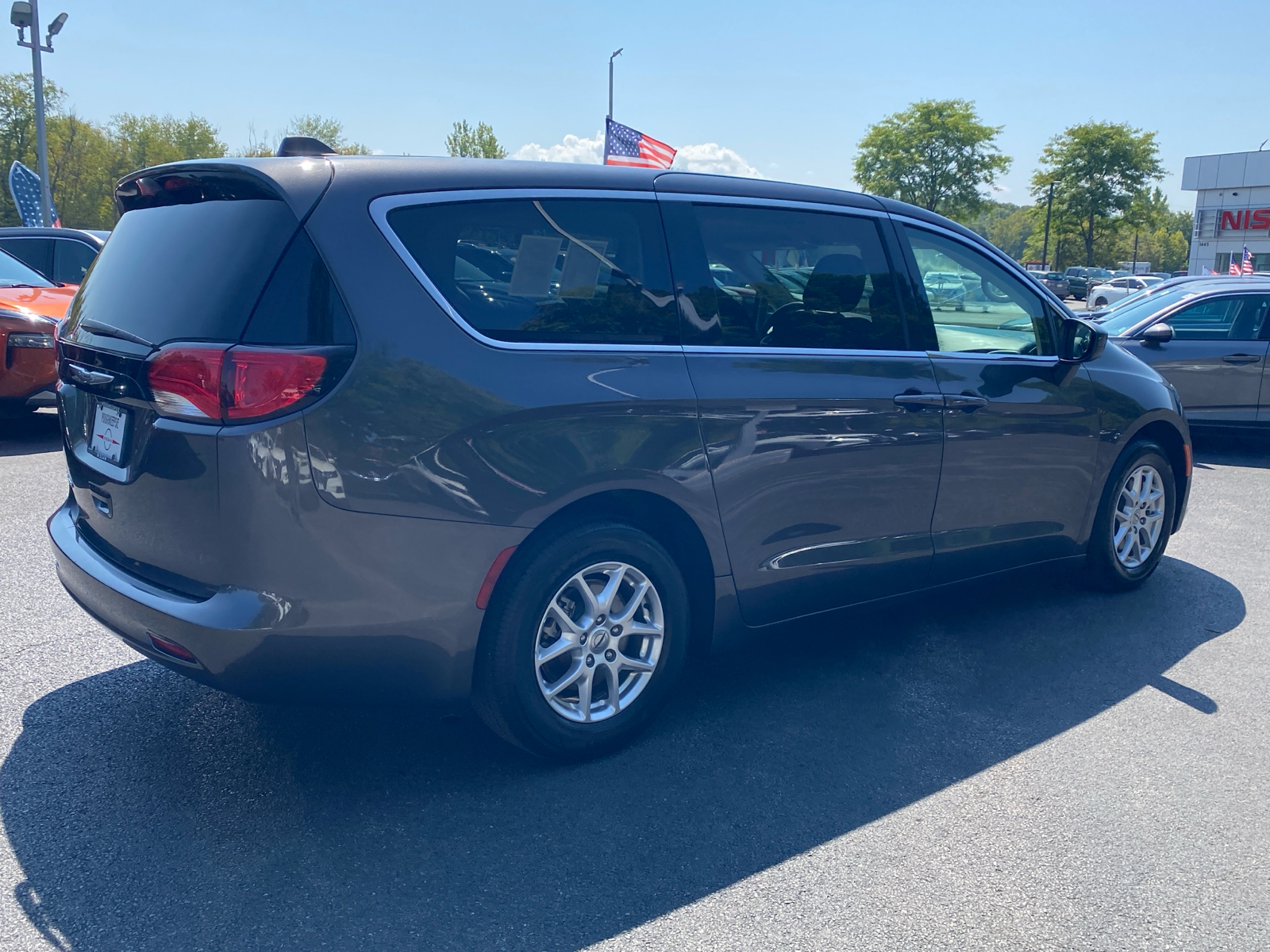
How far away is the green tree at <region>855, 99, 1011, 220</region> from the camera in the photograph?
6506cm

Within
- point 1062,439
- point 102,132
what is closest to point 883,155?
point 102,132

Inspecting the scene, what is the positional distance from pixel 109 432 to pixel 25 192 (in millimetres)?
21764

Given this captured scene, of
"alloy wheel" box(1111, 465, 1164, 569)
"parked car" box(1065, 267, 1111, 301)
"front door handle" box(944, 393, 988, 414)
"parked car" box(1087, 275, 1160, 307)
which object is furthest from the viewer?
"parked car" box(1065, 267, 1111, 301)

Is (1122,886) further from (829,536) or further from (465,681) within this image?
(465,681)

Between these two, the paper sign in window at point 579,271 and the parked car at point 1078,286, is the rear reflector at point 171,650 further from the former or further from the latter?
the parked car at point 1078,286

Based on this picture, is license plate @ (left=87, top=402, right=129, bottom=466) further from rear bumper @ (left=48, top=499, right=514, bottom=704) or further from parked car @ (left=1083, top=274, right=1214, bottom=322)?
parked car @ (left=1083, top=274, right=1214, bottom=322)

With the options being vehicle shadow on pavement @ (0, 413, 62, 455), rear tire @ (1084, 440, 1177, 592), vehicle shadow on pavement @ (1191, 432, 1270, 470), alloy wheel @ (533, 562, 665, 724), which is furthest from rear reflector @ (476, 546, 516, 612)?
vehicle shadow on pavement @ (1191, 432, 1270, 470)

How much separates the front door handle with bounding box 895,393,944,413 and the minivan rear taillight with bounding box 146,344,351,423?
2170 mm

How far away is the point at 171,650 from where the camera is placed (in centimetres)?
285

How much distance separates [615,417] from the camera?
10.5 ft

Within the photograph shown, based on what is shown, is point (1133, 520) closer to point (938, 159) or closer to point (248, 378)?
point (248, 378)

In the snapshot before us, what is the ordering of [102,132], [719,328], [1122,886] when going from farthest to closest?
[102,132]
[719,328]
[1122,886]

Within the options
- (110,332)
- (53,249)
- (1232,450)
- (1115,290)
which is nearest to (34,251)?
(53,249)

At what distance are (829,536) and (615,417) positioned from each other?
3.65 feet
